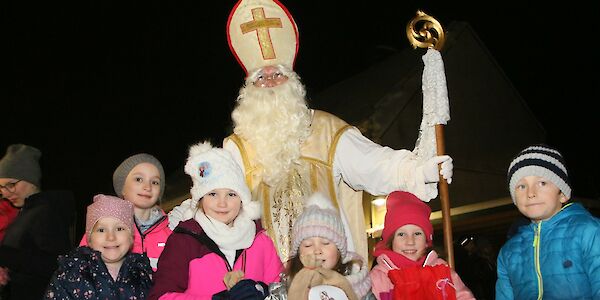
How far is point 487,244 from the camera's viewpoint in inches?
313

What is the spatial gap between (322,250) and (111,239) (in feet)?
3.94

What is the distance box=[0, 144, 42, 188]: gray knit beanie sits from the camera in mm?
5277

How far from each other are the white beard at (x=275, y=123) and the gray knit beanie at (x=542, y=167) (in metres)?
1.47

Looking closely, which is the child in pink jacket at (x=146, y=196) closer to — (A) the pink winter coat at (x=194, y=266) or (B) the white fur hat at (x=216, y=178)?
(B) the white fur hat at (x=216, y=178)

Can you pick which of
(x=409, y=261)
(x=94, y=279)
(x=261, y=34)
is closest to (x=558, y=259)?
(x=409, y=261)

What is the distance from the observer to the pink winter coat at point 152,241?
4.39m

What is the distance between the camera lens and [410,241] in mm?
4254

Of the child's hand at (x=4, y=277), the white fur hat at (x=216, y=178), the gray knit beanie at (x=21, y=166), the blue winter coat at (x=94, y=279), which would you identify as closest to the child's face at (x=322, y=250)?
the white fur hat at (x=216, y=178)

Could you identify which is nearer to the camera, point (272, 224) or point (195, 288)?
point (195, 288)

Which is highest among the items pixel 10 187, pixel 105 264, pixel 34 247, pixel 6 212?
pixel 10 187

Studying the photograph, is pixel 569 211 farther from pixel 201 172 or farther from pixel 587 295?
pixel 201 172

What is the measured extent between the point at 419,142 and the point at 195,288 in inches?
67.7

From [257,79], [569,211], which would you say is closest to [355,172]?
[257,79]

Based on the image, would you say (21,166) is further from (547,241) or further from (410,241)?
(547,241)
